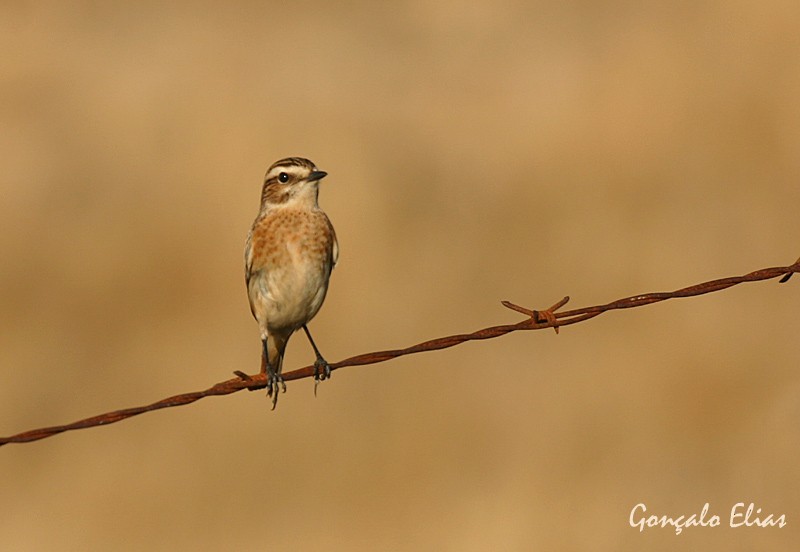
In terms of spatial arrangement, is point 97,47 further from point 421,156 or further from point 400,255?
point 400,255

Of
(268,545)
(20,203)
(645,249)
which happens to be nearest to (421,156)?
(645,249)

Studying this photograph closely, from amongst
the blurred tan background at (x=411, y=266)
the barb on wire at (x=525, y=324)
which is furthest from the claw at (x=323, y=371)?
the blurred tan background at (x=411, y=266)

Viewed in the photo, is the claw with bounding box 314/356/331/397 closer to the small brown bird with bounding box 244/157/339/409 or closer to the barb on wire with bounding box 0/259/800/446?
the small brown bird with bounding box 244/157/339/409

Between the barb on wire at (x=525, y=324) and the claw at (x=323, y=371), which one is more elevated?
the barb on wire at (x=525, y=324)

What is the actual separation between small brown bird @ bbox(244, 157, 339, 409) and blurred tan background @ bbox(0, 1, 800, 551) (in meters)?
5.50

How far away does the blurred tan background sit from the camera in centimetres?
1469

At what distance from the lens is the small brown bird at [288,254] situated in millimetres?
9117

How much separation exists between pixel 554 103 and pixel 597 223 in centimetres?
315
